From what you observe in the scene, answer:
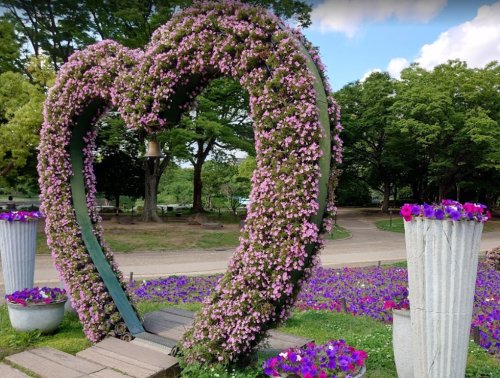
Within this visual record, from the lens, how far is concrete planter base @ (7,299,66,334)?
625cm

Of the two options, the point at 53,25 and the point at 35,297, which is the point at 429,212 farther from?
the point at 53,25

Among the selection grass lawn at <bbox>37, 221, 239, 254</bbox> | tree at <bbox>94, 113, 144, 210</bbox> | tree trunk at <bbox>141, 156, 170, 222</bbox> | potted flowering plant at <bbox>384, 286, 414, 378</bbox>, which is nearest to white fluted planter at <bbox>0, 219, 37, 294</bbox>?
potted flowering plant at <bbox>384, 286, 414, 378</bbox>

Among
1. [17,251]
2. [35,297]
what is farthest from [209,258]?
[35,297]

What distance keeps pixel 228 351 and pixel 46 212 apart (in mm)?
3570

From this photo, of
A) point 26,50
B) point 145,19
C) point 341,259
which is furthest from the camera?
point 26,50

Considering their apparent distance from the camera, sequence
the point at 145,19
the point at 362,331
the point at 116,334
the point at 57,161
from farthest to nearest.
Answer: the point at 145,19, the point at 362,331, the point at 57,161, the point at 116,334

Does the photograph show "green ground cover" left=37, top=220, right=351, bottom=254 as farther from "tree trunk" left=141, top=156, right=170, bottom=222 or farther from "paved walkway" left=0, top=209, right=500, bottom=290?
"tree trunk" left=141, top=156, right=170, bottom=222

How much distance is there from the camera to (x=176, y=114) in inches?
210

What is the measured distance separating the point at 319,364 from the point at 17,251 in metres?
5.52

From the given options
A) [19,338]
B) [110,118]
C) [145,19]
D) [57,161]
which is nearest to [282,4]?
[145,19]

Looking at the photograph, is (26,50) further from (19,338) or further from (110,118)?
(19,338)

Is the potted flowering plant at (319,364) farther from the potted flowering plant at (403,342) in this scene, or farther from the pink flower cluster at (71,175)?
the pink flower cluster at (71,175)

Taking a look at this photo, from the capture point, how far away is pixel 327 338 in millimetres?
6305

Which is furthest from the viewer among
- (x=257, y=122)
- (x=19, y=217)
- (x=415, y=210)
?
(x=19, y=217)
